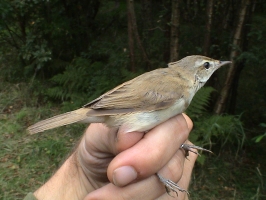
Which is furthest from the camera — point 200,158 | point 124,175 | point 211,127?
point 211,127

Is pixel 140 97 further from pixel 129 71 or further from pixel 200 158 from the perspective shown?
pixel 129 71

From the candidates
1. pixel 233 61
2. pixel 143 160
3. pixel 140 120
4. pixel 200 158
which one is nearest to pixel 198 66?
pixel 140 120

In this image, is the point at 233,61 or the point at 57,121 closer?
the point at 57,121

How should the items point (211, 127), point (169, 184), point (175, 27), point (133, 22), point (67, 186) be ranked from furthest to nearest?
point (133, 22)
point (175, 27)
point (211, 127)
point (67, 186)
point (169, 184)

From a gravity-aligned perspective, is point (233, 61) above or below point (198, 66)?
below

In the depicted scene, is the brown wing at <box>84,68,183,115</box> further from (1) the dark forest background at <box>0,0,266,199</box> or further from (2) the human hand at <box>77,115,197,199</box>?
(1) the dark forest background at <box>0,0,266,199</box>

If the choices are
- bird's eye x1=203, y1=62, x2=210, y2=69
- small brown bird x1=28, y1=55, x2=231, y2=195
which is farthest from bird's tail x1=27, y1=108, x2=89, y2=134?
bird's eye x1=203, y1=62, x2=210, y2=69

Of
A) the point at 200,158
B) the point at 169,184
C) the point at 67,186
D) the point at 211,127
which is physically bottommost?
the point at 200,158
